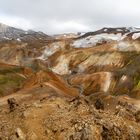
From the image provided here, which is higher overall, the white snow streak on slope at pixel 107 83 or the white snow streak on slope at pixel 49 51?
the white snow streak on slope at pixel 49 51

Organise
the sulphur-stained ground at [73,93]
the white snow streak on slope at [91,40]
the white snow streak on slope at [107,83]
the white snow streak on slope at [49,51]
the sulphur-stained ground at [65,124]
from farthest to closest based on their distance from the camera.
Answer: the white snow streak on slope at [91,40], the white snow streak on slope at [49,51], the white snow streak on slope at [107,83], the sulphur-stained ground at [73,93], the sulphur-stained ground at [65,124]

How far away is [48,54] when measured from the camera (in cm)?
15700

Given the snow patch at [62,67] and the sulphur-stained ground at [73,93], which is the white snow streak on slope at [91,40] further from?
the snow patch at [62,67]

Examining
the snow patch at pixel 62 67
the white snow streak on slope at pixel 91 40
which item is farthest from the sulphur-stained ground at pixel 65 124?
the white snow streak on slope at pixel 91 40

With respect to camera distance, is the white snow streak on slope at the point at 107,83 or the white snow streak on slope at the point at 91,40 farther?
the white snow streak on slope at the point at 91,40

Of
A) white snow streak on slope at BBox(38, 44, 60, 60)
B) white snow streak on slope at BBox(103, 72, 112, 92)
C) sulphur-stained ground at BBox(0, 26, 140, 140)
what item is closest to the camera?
sulphur-stained ground at BBox(0, 26, 140, 140)

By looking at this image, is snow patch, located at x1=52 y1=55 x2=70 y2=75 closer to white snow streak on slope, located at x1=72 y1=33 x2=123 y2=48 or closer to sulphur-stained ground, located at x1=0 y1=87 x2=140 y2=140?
white snow streak on slope, located at x1=72 y1=33 x2=123 y2=48

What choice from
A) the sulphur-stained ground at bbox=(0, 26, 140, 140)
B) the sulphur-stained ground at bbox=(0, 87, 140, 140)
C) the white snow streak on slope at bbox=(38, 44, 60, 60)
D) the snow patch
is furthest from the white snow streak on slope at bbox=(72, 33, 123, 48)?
the sulphur-stained ground at bbox=(0, 87, 140, 140)

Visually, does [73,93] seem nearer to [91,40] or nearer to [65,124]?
[65,124]

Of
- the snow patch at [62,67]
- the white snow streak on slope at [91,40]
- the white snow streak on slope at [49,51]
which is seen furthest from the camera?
the white snow streak on slope at [91,40]

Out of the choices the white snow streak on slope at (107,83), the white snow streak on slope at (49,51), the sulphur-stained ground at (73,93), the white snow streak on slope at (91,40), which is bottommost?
the white snow streak on slope at (107,83)

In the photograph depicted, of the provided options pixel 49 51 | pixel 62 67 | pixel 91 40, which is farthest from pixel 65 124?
pixel 91 40

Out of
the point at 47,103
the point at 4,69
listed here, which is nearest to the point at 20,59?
the point at 4,69

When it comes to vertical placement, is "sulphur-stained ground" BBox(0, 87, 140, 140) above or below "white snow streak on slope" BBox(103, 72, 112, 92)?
above
